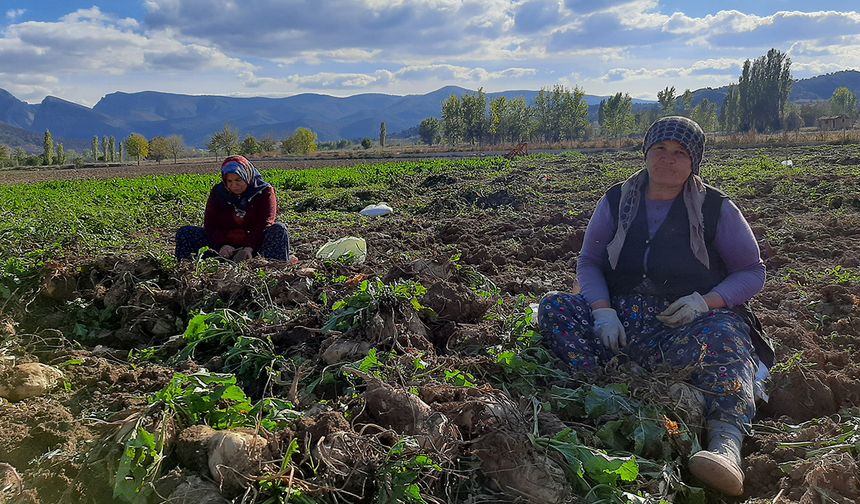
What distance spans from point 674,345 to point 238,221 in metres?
3.99

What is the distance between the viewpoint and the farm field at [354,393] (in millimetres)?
1837

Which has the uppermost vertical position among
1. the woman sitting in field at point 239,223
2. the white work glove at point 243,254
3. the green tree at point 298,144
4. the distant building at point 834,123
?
the distant building at point 834,123

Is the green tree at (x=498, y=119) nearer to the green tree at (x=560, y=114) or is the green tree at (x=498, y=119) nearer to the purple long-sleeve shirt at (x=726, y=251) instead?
the green tree at (x=560, y=114)

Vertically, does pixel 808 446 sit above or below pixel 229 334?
below

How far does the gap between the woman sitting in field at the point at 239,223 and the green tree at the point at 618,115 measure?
70.7 metres

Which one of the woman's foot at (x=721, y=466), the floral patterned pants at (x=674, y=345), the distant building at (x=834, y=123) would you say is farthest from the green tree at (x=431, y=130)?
the woman's foot at (x=721, y=466)

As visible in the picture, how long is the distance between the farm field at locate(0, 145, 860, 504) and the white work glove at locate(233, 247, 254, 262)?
40cm

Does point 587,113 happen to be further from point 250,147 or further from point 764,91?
point 250,147

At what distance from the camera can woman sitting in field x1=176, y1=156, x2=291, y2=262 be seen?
505cm

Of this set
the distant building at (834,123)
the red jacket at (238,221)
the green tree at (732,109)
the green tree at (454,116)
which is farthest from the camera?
the green tree at (454,116)

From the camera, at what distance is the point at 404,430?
6.81ft

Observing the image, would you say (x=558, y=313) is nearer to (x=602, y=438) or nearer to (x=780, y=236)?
(x=602, y=438)

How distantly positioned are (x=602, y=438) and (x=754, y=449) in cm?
76

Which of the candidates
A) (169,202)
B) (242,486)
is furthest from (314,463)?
(169,202)
